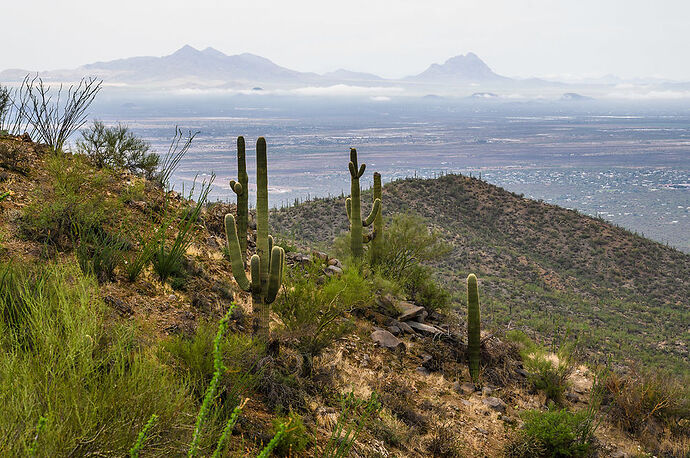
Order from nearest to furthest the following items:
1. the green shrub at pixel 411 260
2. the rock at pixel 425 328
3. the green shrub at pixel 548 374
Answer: the green shrub at pixel 548 374
the rock at pixel 425 328
the green shrub at pixel 411 260

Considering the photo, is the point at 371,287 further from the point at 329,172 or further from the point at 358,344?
the point at 329,172

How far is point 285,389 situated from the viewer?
5477 millimetres

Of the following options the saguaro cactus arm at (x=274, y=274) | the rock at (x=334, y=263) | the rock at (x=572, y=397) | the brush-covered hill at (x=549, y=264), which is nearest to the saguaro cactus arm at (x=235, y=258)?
Result: the saguaro cactus arm at (x=274, y=274)

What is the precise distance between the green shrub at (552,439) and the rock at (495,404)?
91 centimetres

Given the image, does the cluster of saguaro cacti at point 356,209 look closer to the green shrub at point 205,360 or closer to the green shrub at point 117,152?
the green shrub at point 117,152

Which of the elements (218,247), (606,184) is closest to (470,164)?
(606,184)

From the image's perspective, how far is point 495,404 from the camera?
7688 millimetres

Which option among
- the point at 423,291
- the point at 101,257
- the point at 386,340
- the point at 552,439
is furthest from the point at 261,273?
the point at 423,291

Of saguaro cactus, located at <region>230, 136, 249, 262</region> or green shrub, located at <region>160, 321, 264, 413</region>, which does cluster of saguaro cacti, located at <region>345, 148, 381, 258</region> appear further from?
green shrub, located at <region>160, 321, 264, 413</region>

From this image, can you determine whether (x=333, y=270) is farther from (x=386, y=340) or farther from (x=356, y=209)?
(x=386, y=340)

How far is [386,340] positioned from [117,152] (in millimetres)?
7000

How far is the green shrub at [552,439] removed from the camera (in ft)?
20.8

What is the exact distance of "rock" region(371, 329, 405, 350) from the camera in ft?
27.8

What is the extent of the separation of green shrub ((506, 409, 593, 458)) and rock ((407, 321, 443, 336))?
10.3 ft
